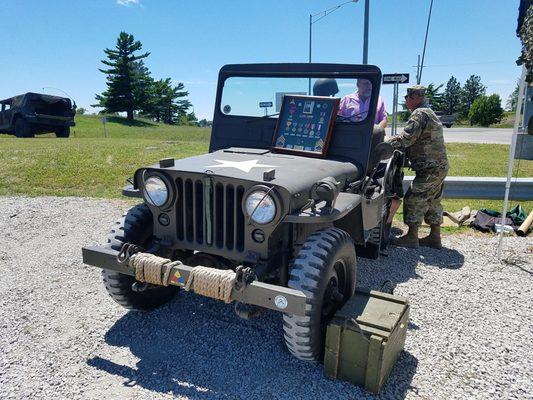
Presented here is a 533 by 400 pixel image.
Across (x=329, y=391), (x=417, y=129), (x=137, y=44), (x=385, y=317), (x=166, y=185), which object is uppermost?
(x=137, y=44)

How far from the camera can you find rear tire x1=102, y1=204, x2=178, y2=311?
131 inches

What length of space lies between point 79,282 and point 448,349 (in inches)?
127

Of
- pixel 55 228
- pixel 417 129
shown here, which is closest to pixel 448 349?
pixel 417 129

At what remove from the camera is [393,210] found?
5391 millimetres

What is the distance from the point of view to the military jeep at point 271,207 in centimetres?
279

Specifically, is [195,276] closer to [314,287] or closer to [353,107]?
[314,287]

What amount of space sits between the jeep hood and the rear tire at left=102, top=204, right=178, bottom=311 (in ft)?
1.64

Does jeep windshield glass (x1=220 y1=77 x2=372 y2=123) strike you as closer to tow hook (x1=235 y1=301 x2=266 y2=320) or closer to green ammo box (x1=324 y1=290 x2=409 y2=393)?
green ammo box (x1=324 y1=290 x2=409 y2=393)

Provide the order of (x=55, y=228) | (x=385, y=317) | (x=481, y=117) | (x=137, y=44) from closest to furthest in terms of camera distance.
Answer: (x=385, y=317) → (x=55, y=228) → (x=137, y=44) → (x=481, y=117)

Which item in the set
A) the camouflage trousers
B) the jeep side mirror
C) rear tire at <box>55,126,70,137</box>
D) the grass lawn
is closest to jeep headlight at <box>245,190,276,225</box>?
the jeep side mirror

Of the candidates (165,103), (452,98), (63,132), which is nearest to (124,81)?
(165,103)

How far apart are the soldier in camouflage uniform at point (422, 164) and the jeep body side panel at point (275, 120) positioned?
49.5 inches

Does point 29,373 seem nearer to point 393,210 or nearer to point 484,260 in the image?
point 393,210

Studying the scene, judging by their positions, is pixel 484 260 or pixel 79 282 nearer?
pixel 79 282
